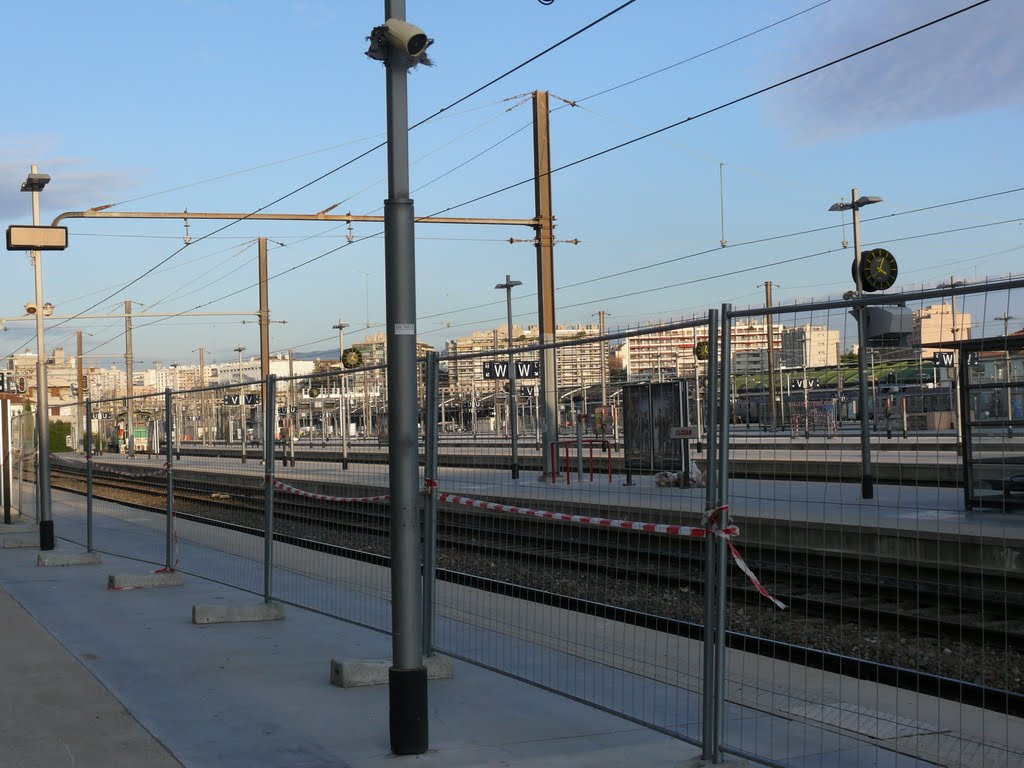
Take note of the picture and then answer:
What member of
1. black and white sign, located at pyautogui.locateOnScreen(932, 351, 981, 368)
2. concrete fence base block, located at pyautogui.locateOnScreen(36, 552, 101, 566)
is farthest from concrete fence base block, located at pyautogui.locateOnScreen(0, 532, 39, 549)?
black and white sign, located at pyautogui.locateOnScreen(932, 351, 981, 368)

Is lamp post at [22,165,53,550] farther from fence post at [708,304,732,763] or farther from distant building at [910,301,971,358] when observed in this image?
distant building at [910,301,971,358]

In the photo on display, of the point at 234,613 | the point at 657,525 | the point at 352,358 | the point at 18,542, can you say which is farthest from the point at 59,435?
the point at 657,525

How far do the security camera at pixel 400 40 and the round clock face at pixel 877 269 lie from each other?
50.2ft

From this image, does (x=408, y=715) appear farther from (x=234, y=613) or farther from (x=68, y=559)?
(x=68, y=559)

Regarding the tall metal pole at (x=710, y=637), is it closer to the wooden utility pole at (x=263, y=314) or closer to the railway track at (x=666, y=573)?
the railway track at (x=666, y=573)

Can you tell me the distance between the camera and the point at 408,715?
233 inches

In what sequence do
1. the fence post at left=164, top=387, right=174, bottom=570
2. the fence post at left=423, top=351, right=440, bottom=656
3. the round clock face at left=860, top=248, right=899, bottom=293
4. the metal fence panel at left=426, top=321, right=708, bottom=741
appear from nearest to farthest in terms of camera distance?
the metal fence panel at left=426, top=321, right=708, bottom=741, the fence post at left=423, top=351, right=440, bottom=656, the fence post at left=164, top=387, right=174, bottom=570, the round clock face at left=860, top=248, right=899, bottom=293

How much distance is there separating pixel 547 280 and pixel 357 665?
679 inches

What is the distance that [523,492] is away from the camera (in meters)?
8.46

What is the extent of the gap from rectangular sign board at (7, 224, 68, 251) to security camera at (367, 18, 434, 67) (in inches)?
408

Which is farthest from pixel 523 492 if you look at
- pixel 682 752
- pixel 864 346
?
pixel 864 346

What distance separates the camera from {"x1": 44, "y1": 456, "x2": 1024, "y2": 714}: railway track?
22.1 ft

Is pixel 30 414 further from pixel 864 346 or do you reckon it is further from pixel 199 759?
pixel 864 346

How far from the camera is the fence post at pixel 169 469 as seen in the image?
1272cm
